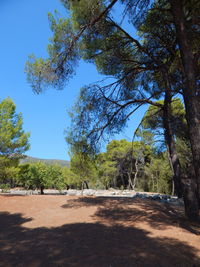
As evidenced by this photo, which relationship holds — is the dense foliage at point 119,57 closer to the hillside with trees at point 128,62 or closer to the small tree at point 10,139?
the hillside with trees at point 128,62

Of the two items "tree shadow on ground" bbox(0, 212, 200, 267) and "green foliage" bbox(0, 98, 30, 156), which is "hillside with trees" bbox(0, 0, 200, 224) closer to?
"tree shadow on ground" bbox(0, 212, 200, 267)

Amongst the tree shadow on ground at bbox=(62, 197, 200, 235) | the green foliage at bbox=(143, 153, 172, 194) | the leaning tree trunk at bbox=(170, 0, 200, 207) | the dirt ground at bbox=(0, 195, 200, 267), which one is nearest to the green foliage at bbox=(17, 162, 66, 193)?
the dirt ground at bbox=(0, 195, 200, 267)

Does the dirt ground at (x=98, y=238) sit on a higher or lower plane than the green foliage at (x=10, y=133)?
lower

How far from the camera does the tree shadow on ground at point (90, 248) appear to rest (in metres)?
2.78

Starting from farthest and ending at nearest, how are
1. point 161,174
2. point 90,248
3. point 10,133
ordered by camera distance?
point 161,174 → point 10,133 → point 90,248

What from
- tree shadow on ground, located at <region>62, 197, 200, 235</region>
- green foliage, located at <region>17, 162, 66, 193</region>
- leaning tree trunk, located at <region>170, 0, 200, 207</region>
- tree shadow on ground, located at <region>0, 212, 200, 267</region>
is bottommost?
tree shadow on ground, located at <region>0, 212, 200, 267</region>

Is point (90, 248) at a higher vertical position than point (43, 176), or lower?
lower

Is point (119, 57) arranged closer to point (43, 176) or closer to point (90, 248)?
point (90, 248)

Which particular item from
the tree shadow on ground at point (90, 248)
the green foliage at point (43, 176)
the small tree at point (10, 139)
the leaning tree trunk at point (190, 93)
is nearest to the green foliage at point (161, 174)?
the green foliage at point (43, 176)

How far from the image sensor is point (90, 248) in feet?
10.7

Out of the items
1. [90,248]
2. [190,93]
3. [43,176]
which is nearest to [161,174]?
[43,176]

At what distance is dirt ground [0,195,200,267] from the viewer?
285 cm

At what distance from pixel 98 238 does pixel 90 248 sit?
0.51 metres

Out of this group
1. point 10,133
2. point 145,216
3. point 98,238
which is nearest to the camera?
point 98,238
